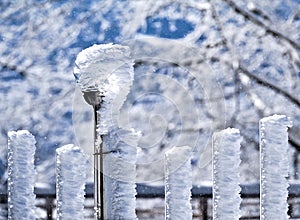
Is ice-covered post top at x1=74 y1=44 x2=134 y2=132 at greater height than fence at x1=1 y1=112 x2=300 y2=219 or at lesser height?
greater

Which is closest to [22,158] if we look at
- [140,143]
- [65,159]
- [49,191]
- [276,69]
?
[65,159]

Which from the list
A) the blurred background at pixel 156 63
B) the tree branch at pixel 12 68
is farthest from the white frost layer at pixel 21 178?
the tree branch at pixel 12 68

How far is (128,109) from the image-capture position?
2.43 m

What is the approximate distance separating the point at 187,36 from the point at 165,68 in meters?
0.55

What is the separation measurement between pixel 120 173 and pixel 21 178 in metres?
0.36

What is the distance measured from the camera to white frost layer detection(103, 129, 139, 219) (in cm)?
242

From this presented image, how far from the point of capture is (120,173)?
244 cm

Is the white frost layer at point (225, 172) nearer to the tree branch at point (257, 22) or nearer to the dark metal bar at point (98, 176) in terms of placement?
the dark metal bar at point (98, 176)

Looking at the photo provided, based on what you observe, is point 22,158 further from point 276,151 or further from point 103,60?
point 276,151

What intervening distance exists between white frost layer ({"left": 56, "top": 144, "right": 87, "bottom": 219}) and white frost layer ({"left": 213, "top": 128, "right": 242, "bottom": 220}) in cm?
49

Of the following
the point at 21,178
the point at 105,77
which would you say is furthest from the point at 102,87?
the point at 21,178

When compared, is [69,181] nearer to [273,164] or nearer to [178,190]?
[178,190]

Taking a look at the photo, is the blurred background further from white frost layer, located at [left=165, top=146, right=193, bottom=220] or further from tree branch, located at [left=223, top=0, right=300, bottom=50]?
white frost layer, located at [left=165, top=146, right=193, bottom=220]

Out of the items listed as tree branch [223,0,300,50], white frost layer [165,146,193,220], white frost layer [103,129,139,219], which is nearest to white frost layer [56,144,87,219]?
white frost layer [103,129,139,219]
